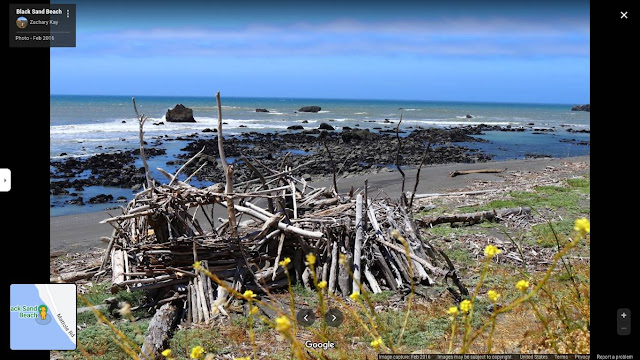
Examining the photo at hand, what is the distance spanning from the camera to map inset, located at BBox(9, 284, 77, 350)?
193 cm

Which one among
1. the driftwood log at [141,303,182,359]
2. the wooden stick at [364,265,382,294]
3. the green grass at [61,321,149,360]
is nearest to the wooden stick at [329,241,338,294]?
the wooden stick at [364,265,382,294]

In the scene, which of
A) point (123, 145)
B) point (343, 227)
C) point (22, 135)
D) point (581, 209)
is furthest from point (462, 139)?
point (22, 135)

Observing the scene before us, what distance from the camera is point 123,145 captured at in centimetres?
2994

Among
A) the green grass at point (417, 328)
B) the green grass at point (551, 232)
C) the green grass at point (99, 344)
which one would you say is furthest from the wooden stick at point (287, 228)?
the green grass at point (551, 232)

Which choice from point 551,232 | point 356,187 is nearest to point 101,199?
point 356,187

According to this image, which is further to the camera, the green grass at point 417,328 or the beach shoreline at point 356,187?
the beach shoreline at point 356,187

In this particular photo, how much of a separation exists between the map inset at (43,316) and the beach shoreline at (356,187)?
739 cm

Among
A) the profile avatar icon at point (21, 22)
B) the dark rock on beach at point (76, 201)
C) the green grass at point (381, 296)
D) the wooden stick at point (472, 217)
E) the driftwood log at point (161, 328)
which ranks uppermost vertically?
the profile avatar icon at point (21, 22)

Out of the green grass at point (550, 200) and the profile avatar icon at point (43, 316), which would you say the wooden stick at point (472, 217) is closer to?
the green grass at point (550, 200)

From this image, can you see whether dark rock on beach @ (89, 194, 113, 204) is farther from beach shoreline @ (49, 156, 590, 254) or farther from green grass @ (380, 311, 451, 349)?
green grass @ (380, 311, 451, 349)
